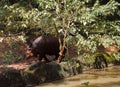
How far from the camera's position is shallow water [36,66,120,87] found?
10266 mm

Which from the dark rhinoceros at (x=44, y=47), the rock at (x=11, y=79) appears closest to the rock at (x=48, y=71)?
the rock at (x=11, y=79)

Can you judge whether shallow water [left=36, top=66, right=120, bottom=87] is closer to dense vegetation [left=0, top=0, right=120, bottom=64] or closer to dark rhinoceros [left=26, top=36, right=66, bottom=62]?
dense vegetation [left=0, top=0, right=120, bottom=64]

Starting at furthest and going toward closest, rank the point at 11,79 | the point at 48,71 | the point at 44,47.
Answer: the point at 44,47, the point at 48,71, the point at 11,79

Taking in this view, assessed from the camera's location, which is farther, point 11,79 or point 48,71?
point 48,71

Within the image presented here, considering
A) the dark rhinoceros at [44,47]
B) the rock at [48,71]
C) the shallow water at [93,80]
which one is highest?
the dark rhinoceros at [44,47]

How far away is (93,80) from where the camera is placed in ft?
35.7

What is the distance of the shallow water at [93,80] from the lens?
10266 millimetres

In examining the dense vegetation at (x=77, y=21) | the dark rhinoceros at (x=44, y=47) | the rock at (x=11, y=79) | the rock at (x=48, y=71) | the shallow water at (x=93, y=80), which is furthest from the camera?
the dark rhinoceros at (x=44, y=47)

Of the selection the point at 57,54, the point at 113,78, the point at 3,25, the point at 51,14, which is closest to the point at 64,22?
the point at 51,14

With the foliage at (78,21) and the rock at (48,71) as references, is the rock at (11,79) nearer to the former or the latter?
the rock at (48,71)

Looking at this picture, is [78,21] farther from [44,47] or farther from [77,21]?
[44,47]

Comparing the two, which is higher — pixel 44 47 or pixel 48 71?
pixel 44 47

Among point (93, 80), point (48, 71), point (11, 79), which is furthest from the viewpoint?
point (48, 71)

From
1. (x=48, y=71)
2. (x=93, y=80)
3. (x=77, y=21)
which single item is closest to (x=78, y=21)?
(x=77, y=21)
